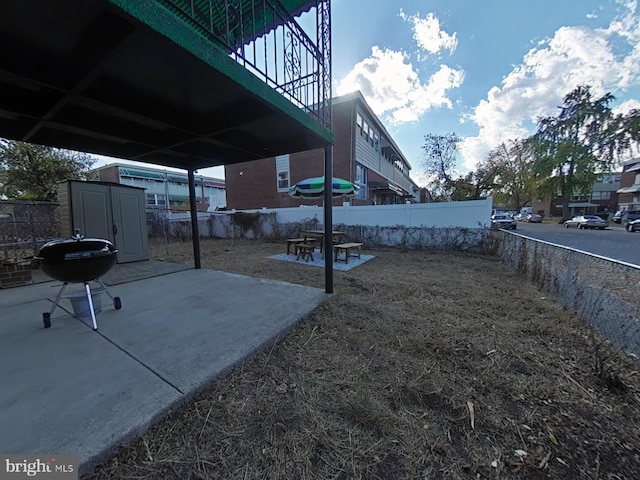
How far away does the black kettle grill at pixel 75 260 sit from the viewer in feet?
8.13

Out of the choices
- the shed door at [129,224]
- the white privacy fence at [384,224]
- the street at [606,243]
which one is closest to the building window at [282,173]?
the white privacy fence at [384,224]

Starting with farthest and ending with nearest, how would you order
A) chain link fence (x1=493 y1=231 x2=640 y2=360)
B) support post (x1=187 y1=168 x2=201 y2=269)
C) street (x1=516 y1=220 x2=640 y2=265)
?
street (x1=516 y1=220 x2=640 y2=265)
support post (x1=187 y1=168 x2=201 y2=269)
chain link fence (x1=493 y1=231 x2=640 y2=360)

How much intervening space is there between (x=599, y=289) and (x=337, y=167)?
38.6 feet

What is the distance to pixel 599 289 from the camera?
2.79m

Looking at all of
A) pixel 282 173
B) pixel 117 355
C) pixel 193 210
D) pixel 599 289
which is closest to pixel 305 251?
pixel 193 210

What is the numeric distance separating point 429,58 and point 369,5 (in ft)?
14.8

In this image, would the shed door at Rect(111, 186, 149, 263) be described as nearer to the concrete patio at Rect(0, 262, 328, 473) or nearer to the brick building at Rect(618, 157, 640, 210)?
the concrete patio at Rect(0, 262, 328, 473)

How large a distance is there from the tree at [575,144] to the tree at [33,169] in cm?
3885

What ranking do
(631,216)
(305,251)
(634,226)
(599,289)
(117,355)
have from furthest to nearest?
(631,216)
(634,226)
(305,251)
(599,289)
(117,355)

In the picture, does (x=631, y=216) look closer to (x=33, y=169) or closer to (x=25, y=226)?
(x=25, y=226)

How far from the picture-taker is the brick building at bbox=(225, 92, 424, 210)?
43.1 feet

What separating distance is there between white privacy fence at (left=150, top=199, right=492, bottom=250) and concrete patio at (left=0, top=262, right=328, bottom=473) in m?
6.36

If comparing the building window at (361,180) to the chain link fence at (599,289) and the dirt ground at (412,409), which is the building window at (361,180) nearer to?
the chain link fence at (599,289)

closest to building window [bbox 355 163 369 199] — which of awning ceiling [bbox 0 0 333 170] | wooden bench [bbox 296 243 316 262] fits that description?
wooden bench [bbox 296 243 316 262]
